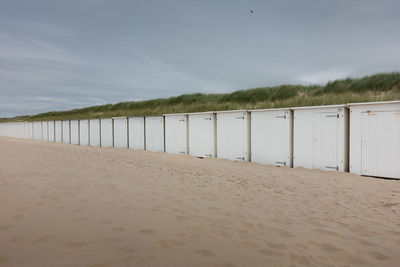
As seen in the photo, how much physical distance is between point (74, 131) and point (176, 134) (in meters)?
14.2

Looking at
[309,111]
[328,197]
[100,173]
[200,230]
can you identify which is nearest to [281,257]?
[200,230]

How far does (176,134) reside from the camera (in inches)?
557

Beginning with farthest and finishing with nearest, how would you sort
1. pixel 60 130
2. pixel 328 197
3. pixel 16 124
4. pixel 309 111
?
1. pixel 16 124
2. pixel 60 130
3. pixel 309 111
4. pixel 328 197

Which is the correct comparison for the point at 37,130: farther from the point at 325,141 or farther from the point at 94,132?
the point at 325,141

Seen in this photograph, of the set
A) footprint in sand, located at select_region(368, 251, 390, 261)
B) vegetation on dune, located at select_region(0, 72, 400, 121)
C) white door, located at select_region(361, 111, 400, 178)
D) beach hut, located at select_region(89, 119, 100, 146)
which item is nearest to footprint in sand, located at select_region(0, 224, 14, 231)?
footprint in sand, located at select_region(368, 251, 390, 261)

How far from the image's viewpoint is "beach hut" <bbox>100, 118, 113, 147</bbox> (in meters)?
19.2

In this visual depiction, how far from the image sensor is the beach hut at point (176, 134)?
1376cm

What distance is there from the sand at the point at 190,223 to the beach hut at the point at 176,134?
720cm

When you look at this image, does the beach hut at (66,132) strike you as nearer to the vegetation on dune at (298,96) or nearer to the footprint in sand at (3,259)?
the vegetation on dune at (298,96)

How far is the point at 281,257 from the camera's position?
2805 millimetres

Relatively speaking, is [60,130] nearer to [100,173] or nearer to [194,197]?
[100,173]

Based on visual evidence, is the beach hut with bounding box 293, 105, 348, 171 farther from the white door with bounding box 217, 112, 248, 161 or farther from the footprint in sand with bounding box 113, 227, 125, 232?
the footprint in sand with bounding box 113, 227, 125, 232

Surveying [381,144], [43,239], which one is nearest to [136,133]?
[381,144]

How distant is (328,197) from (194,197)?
298 centimetres
